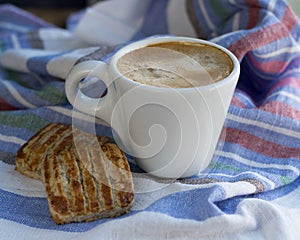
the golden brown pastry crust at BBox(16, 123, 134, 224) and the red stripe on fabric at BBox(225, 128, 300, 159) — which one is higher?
the red stripe on fabric at BBox(225, 128, 300, 159)

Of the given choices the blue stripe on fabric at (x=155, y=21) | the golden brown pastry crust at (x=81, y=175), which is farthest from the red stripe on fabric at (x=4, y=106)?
the blue stripe on fabric at (x=155, y=21)

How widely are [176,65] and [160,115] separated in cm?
7

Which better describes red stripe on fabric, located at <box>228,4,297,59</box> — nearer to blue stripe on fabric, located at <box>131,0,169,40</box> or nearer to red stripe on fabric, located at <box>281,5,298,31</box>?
red stripe on fabric, located at <box>281,5,298,31</box>

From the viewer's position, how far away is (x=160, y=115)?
1.88 feet

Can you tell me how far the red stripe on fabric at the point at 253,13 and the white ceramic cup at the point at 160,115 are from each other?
198 millimetres

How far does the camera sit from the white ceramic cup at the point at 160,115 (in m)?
0.56

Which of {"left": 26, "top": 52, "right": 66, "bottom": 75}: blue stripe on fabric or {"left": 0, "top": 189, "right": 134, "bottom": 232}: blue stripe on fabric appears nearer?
{"left": 0, "top": 189, "right": 134, "bottom": 232}: blue stripe on fabric

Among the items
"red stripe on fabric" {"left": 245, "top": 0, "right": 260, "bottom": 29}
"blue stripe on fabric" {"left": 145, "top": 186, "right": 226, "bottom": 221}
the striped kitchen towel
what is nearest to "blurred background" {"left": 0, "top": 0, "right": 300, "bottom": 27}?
the striped kitchen towel

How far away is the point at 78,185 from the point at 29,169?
93 mm

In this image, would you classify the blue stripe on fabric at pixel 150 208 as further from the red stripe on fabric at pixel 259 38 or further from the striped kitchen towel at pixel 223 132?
the red stripe on fabric at pixel 259 38

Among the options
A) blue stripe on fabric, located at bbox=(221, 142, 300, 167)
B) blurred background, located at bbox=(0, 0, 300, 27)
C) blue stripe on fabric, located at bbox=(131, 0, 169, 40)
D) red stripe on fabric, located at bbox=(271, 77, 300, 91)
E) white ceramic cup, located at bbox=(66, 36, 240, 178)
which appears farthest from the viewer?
blurred background, located at bbox=(0, 0, 300, 27)

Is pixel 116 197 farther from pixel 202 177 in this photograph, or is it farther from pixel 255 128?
pixel 255 128

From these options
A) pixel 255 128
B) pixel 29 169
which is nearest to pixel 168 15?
pixel 255 128

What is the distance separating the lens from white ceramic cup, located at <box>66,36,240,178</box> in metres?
0.56
